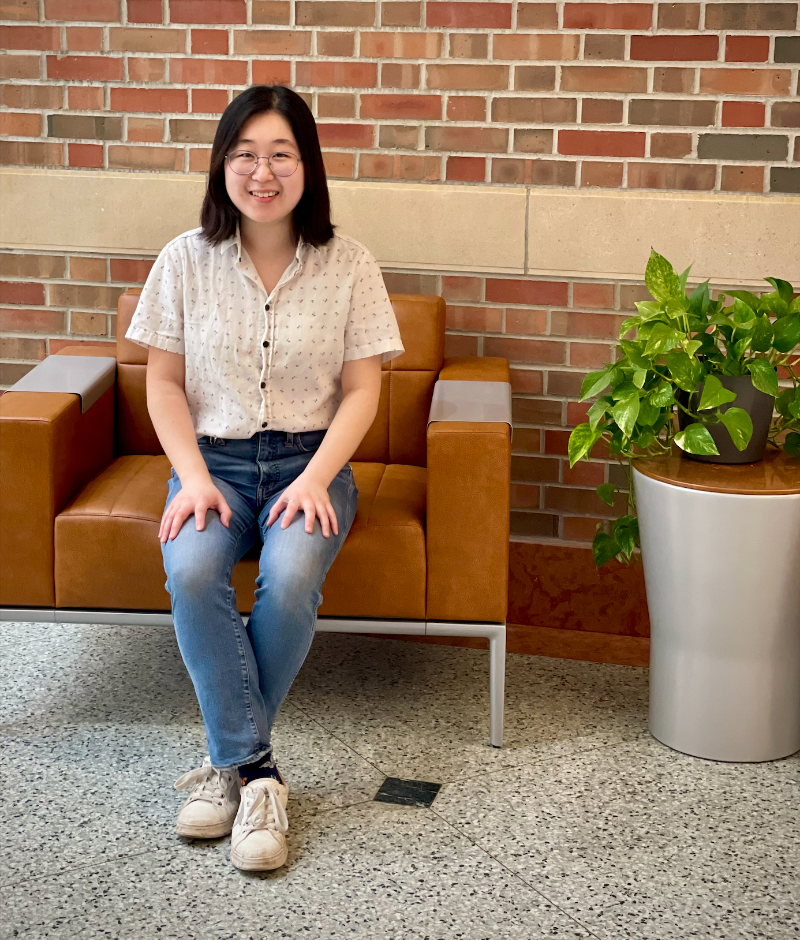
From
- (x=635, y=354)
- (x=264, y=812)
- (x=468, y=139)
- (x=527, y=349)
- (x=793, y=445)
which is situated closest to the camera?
(x=264, y=812)

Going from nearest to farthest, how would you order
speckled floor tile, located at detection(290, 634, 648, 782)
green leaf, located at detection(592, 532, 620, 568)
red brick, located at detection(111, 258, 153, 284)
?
speckled floor tile, located at detection(290, 634, 648, 782), green leaf, located at detection(592, 532, 620, 568), red brick, located at detection(111, 258, 153, 284)

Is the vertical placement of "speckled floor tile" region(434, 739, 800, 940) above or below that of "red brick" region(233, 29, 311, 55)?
below

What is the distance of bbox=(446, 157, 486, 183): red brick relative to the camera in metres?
2.77

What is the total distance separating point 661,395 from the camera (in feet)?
7.14

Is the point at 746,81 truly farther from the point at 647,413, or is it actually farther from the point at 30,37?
the point at 30,37

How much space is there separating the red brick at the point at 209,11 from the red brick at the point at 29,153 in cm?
48

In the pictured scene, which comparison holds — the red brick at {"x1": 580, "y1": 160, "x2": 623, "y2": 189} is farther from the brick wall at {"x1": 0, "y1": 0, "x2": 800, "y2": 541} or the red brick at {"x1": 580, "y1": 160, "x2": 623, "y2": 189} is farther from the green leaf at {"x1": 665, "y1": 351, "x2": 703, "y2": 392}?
the green leaf at {"x1": 665, "y1": 351, "x2": 703, "y2": 392}

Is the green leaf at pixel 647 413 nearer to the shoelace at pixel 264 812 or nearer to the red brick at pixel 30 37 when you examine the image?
the shoelace at pixel 264 812

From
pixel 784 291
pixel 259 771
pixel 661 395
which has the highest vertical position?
pixel 784 291

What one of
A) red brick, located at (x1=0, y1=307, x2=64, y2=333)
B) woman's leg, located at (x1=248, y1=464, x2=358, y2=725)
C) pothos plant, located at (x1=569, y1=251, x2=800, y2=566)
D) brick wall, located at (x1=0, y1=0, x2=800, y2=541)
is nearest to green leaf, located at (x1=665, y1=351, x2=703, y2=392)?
pothos plant, located at (x1=569, y1=251, x2=800, y2=566)

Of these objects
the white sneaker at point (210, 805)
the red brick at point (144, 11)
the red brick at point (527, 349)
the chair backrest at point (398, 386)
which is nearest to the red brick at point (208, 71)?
the red brick at point (144, 11)

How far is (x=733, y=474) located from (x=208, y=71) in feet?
5.50

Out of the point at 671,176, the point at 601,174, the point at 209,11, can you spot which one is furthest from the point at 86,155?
the point at 671,176

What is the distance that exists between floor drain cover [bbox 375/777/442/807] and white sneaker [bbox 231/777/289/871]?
23cm
